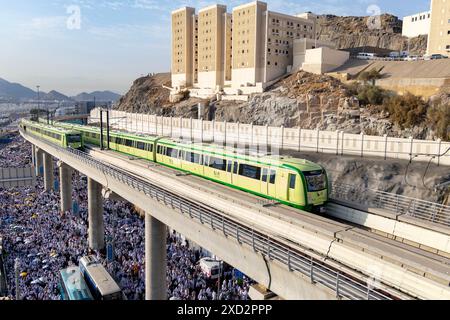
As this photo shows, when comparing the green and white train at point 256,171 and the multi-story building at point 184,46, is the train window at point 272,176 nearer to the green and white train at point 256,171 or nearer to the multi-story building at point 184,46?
the green and white train at point 256,171

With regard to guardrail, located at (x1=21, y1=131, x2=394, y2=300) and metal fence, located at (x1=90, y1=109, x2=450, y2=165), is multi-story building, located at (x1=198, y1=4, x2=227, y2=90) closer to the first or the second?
metal fence, located at (x1=90, y1=109, x2=450, y2=165)

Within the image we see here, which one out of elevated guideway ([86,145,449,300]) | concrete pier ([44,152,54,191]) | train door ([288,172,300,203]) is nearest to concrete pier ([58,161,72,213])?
concrete pier ([44,152,54,191])

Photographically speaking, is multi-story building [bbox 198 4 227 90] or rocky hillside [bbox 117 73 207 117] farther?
multi-story building [bbox 198 4 227 90]

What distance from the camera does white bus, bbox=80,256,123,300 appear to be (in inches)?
805

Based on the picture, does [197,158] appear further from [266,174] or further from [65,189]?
[65,189]

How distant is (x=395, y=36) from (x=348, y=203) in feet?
415

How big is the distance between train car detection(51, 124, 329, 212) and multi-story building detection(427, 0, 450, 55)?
6754cm

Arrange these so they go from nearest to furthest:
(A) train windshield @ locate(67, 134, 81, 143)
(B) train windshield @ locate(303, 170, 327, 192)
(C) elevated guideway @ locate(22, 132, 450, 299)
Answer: (C) elevated guideway @ locate(22, 132, 450, 299) → (B) train windshield @ locate(303, 170, 327, 192) → (A) train windshield @ locate(67, 134, 81, 143)

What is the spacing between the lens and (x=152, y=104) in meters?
92.4

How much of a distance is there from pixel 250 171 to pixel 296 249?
686 cm

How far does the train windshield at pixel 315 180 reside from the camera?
15711mm

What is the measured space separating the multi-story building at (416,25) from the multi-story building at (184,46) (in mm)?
69493

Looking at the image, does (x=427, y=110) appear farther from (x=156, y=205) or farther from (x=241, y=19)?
(x=241, y=19)

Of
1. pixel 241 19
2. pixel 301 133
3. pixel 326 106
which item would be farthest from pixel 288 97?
pixel 241 19
